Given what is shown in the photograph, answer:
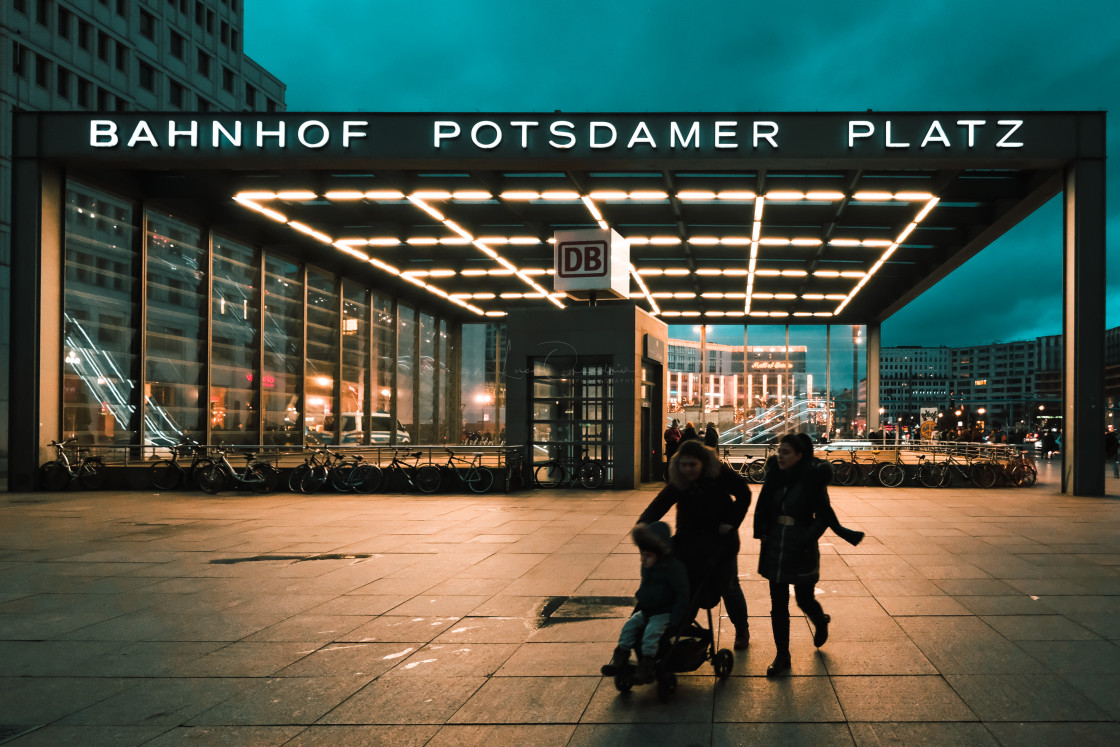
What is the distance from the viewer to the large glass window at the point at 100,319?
67.1 feet

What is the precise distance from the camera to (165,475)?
68.2 ft

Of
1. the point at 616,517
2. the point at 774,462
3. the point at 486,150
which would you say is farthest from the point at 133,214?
the point at 774,462

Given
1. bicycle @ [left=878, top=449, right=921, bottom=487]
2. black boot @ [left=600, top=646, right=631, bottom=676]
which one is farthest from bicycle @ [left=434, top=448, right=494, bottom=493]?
black boot @ [left=600, top=646, right=631, bottom=676]

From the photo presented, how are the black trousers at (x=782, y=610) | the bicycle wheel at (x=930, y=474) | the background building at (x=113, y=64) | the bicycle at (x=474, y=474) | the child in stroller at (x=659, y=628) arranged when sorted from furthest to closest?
the background building at (x=113, y=64), the bicycle wheel at (x=930, y=474), the bicycle at (x=474, y=474), the black trousers at (x=782, y=610), the child in stroller at (x=659, y=628)

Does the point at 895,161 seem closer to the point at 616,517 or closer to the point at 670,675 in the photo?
the point at 616,517

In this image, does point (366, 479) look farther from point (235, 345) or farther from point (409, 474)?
point (235, 345)

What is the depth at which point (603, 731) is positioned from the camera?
4750 millimetres

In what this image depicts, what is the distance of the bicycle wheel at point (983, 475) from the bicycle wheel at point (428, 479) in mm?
12123

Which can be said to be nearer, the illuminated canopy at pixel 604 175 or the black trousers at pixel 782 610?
the black trousers at pixel 782 610

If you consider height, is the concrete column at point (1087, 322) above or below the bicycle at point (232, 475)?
above

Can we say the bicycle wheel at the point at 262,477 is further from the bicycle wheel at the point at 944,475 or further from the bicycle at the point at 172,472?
the bicycle wheel at the point at 944,475

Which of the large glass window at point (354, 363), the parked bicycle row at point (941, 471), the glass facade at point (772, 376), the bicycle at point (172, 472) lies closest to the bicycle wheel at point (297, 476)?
the bicycle at point (172, 472)

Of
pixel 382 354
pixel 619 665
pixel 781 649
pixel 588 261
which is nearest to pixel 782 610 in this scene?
pixel 781 649

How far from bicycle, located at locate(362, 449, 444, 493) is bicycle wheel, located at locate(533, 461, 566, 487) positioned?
7.58ft
